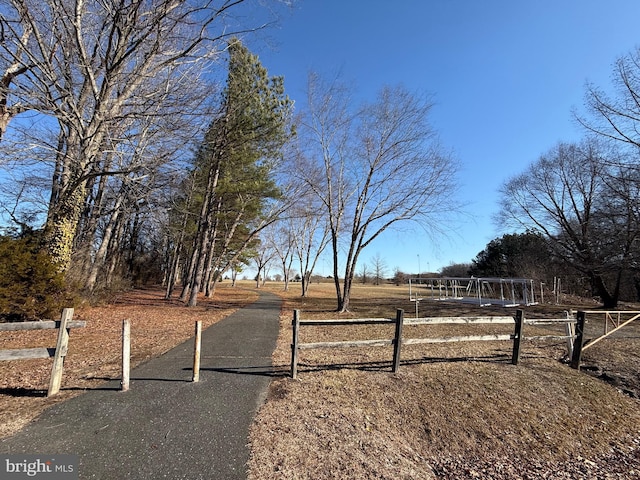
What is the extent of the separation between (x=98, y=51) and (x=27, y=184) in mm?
7042

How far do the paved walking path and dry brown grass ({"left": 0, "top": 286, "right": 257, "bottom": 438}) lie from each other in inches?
14.9

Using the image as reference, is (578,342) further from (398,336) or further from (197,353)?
(197,353)

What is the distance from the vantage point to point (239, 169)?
1820 centimetres

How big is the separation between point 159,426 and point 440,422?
3975 millimetres

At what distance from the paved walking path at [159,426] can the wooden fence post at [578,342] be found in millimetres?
7517

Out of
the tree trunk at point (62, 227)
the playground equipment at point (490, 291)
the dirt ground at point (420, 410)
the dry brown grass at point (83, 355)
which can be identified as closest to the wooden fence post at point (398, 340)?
the dirt ground at point (420, 410)

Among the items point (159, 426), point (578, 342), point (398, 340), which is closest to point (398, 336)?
point (398, 340)

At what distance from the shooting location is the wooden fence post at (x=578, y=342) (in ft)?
25.4

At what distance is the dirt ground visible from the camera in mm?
3748

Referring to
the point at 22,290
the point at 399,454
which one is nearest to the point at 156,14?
the point at 22,290

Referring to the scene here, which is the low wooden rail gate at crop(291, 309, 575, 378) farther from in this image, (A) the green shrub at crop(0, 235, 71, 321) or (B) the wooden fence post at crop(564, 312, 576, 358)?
(A) the green shrub at crop(0, 235, 71, 321)

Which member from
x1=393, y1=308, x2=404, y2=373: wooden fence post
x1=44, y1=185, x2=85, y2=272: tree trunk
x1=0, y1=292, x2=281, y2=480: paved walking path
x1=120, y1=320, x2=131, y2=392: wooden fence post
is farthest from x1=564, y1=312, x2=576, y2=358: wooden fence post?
x1=44, y1=185, x2=85, y2=272: tree trunk

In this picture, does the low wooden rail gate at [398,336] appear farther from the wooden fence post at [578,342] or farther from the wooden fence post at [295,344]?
the wooden fence post at [578,342]

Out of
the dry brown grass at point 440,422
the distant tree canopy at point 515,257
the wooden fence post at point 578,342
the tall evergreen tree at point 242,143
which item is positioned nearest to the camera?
the dry brown grass at point 440,422
